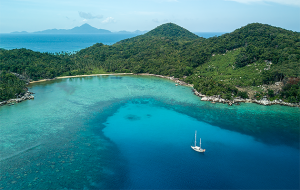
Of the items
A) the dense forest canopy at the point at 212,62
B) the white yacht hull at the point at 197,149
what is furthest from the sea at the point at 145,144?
the dense forest canopy at the point at 212,62

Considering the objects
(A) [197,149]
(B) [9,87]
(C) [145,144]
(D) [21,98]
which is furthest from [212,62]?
(B) [9,87]

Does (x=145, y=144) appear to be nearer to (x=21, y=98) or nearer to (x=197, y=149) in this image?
(x=197, y=149)

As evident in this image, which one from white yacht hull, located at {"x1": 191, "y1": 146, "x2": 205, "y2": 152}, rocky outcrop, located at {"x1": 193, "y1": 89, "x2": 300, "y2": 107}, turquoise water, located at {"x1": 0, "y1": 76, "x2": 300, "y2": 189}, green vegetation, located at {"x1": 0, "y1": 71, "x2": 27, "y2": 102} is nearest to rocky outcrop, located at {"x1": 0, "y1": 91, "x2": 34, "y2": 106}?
green vegetation, located at {"x1": 0, "y1": 71, "x2": 27, "y2": 102}

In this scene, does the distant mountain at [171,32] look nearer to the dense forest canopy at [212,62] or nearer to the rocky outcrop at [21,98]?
the dense forest canopy at [212,62]

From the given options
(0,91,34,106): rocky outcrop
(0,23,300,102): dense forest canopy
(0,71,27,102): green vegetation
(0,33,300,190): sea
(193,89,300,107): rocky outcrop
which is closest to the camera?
(0,33,300,190): sea

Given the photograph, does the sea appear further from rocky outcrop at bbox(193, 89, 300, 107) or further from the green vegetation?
the green vegetation

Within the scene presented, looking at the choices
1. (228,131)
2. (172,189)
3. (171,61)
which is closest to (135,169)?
(172,189)
